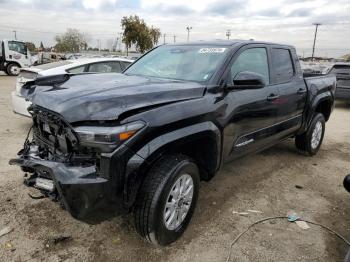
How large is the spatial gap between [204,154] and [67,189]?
4.66 feet

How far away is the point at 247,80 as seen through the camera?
11.2 ft

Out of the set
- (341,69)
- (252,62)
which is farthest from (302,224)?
(341,69)

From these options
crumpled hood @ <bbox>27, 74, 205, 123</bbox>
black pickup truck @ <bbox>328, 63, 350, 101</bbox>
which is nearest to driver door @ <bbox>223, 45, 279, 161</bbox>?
crumpled hood @ <bbox>27, 74, 205, 123</bbox>

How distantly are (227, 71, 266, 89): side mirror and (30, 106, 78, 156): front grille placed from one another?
1.71 m

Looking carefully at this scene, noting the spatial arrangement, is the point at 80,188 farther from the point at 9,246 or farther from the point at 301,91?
the point at 301,91

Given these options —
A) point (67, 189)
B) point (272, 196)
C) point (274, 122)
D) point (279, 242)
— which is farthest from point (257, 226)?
point (67, 189)

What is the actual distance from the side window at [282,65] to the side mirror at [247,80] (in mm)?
1094

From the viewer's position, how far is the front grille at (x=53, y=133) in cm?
268

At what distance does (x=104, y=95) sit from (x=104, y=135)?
15.5 inches

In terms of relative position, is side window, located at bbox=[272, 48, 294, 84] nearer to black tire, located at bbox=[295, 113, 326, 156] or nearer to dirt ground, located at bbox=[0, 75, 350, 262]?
black tire, located at bbox=[295, 113, 326, 156]

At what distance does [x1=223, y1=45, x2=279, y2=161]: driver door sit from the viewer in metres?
3.60

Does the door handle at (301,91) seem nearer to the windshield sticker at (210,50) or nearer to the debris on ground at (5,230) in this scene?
the windshield sticker at (210,50)

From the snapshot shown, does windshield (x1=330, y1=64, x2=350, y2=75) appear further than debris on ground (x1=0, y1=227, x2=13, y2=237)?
Yes

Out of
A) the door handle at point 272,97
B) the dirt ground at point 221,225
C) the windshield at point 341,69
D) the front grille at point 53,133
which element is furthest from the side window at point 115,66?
the windshield at point 341,69
